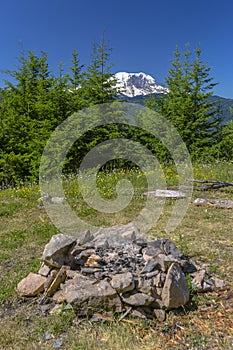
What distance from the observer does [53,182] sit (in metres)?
9.64

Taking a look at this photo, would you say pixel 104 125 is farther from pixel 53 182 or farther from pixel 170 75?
pixel 170 75

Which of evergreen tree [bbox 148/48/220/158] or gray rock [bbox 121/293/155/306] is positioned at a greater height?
evergreen tree [bbox 148/48/220/158]

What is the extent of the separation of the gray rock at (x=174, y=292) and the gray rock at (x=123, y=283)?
→ 1.27 ft

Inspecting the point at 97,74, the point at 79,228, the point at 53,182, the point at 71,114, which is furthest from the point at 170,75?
the point at 79,228

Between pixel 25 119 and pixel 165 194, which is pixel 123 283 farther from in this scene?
pixel 25 119

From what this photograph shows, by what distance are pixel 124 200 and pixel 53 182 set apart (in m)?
3.21

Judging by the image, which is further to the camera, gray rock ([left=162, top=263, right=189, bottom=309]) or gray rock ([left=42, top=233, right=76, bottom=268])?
gray rock ([left=42, top=233, right=76, bottom=268])

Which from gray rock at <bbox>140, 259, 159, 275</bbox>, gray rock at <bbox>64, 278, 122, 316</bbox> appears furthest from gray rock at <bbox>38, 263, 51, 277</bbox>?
gray rock at <bbox>140, 259, 159, 275</bbox>

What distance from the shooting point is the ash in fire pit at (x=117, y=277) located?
2.95 m

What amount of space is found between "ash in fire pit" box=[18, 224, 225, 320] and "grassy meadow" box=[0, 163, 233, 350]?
5.9 inches

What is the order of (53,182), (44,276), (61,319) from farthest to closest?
(53,182) → (44,276) → (61,319)

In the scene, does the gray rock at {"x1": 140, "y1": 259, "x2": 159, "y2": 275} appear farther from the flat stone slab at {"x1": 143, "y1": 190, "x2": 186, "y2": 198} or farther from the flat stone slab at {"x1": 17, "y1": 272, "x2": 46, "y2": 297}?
the flat stone slab at {"x1": 143, "y1": 190, "x2": 186, "y2": 198}

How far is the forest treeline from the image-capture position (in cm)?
1193

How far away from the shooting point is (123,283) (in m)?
3.01
